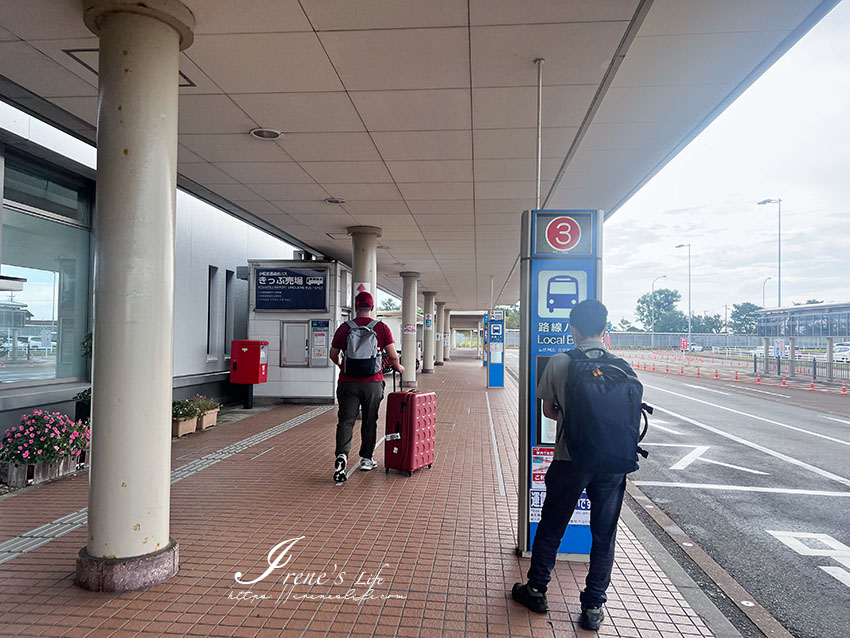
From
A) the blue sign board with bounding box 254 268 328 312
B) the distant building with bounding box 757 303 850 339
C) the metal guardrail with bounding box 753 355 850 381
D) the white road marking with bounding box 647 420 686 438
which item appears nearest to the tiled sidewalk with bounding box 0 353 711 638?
the white road marking with bounding box 647 420 686 438

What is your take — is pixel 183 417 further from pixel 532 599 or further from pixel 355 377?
pixel 532 599

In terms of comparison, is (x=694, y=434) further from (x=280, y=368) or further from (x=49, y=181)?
(x=49, y=181)

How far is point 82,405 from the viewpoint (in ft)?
25.7

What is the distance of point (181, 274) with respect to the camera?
1191 cm

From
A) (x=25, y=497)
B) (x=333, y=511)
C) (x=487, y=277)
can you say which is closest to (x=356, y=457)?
(x=333, y=511)

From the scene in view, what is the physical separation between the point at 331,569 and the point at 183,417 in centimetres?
613

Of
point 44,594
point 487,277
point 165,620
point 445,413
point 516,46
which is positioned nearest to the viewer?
point 165,620

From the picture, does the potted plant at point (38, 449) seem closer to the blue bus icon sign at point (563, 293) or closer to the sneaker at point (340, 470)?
the sneaker at point (340, 470)

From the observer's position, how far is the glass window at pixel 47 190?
771 cm

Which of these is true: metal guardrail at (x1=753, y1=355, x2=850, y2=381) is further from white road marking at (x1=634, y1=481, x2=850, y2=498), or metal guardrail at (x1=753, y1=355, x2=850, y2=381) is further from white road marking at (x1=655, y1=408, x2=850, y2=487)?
white road marking at (x1=634, y1=481, x2=850, y2=498)

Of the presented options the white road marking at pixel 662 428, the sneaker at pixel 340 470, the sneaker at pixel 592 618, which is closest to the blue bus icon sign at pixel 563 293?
the sneaker at pixel 592 618

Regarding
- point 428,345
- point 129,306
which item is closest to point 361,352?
point 129,306

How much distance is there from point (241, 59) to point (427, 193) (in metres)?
4.48

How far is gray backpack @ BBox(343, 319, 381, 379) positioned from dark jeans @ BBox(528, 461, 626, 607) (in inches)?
129
